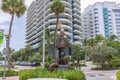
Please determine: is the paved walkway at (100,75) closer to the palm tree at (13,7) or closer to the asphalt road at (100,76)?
the asphalt road at (100,76)

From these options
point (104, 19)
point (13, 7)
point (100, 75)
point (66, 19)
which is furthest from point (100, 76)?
point (104, 19)

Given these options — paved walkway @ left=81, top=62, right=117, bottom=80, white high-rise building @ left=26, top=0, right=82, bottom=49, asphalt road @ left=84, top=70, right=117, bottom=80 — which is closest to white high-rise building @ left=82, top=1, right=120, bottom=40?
white high-rise building @ left=26, top=0, right=82, bottom=49

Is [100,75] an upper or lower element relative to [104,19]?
lower

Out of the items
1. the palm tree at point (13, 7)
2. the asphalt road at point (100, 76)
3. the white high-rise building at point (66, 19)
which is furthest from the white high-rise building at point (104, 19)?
the palm tree at point (13, 7)

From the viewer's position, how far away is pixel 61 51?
22.5 m

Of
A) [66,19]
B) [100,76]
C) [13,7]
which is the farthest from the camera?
[66,19]

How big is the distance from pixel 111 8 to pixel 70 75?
16497cm

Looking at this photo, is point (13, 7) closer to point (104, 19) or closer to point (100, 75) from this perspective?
point (100, 75)

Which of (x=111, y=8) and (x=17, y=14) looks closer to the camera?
(x=17, y=14)

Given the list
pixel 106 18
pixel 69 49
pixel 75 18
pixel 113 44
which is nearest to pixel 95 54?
pixel 69 49

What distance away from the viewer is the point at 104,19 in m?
168

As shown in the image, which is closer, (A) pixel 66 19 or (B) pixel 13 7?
(B) pixel 13 7

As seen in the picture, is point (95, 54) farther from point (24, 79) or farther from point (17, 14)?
point (24, 79)

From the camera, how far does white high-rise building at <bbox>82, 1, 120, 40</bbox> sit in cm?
16588
